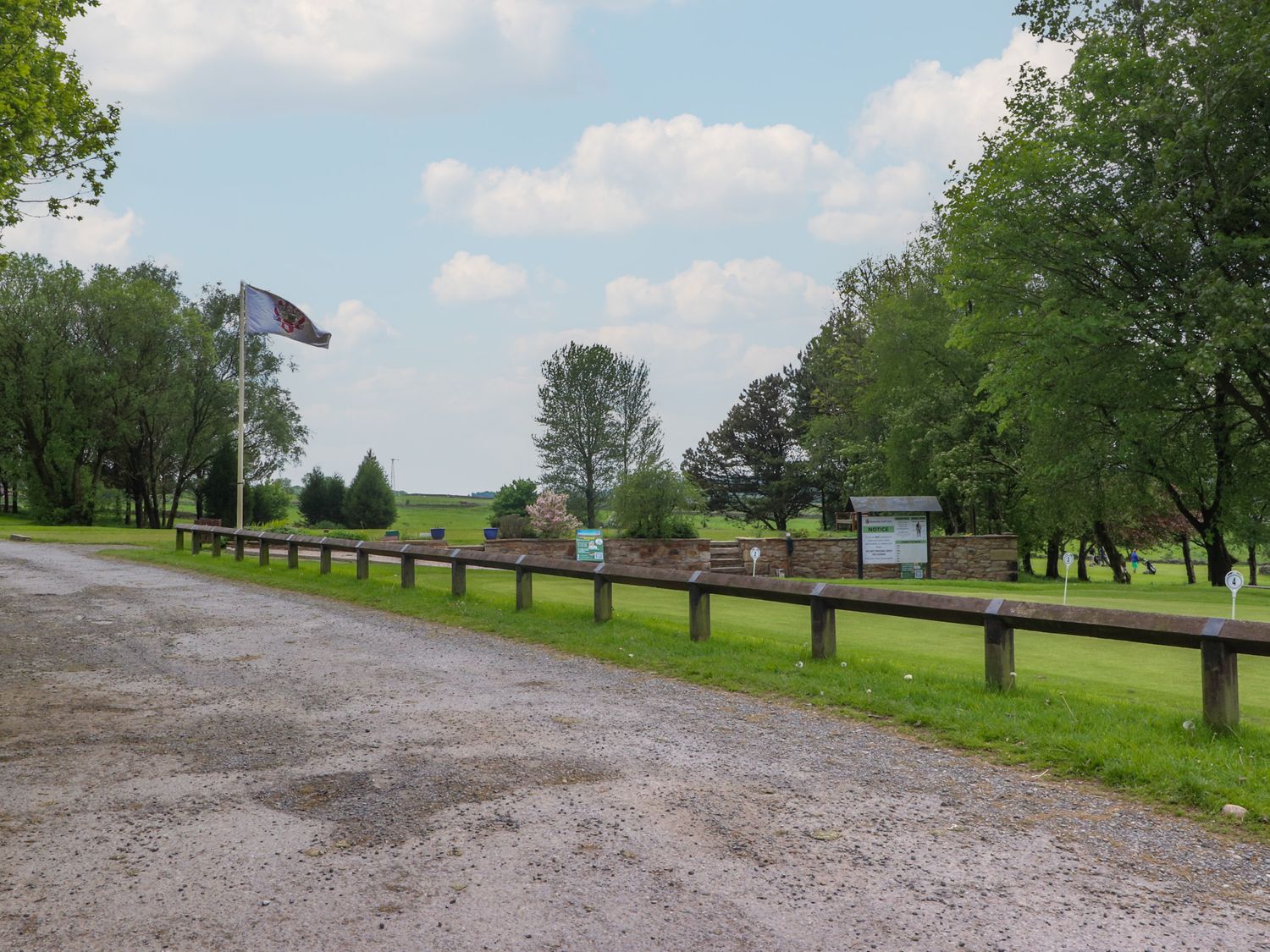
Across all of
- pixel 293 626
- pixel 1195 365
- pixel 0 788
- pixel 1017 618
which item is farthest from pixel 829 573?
pixel 0 788

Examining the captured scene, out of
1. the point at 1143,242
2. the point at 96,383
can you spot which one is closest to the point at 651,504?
the point at 1143,242

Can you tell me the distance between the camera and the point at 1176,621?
5.85 metres

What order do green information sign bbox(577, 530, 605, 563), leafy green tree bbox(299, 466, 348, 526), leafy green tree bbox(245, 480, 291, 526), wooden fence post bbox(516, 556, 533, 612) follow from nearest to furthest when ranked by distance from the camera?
wooden fence post bbox(516, 556, 533, 612) < green information sign bbox(577, 530, 605, 563) < leafy green tree bbox(245, 480, 291, 526) < leafy green tree bbox(299, 466, 348, 526)

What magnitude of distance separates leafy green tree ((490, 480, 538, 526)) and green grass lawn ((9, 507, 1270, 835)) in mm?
44209

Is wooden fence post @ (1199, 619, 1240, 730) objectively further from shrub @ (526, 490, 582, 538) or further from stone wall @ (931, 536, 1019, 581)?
shrub @ (526, 490, 582, 538)

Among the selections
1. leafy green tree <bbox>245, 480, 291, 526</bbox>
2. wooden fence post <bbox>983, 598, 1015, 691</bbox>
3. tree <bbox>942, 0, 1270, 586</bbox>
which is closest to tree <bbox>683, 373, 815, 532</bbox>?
leafy green tree <bbox>245, 480, 291, 526</bbox>

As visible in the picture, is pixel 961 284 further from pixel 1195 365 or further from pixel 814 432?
pixel 814 432

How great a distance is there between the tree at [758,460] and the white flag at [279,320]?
41646 millimetres

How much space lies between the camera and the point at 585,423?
61.6 metres

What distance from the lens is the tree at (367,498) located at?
4797cm

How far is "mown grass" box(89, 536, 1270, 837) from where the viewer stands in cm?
520

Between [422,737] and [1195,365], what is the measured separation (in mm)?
18085

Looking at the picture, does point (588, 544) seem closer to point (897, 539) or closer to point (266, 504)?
point (897, 539)

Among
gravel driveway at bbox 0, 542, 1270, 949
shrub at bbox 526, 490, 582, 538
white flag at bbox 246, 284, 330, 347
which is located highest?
white flag at bbox 246, 284, 330, 347
